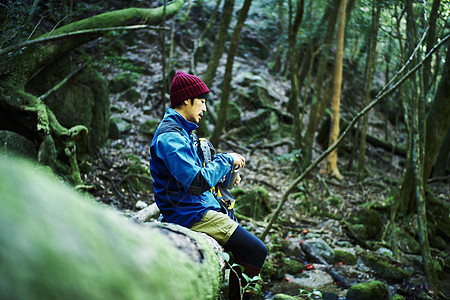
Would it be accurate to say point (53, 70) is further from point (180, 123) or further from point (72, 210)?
point (72, 210)

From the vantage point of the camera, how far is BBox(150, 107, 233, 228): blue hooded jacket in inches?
83.0

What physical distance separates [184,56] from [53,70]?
958 cm

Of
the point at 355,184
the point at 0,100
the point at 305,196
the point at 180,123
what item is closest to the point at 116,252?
the point at 180,123

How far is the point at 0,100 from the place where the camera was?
15.1ft

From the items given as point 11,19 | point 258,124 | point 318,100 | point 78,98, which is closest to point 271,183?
point 318,100

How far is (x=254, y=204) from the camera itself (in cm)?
680

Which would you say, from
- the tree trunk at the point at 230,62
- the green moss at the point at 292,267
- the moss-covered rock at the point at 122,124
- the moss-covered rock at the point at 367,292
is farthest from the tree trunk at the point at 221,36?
the moss-covered rock at the point at 367,292

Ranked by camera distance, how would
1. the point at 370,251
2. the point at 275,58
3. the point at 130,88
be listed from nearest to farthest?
the point at 370,251 → the point at 130,88 → the point at 275,58

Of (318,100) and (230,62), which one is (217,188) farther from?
(318,100)

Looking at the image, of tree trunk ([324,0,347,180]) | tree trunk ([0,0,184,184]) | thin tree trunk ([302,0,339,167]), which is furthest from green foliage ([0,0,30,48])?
tree trunk ([324,0,347,180])

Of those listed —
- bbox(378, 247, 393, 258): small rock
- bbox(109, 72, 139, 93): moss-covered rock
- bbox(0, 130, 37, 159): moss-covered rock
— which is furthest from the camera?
bbox(109, 72, 139, 93): moss-covered rock

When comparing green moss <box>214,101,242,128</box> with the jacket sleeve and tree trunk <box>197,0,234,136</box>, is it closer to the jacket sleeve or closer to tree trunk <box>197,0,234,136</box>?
tree trunk <box>197,0,234,136</box>

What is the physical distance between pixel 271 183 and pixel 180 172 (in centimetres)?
724

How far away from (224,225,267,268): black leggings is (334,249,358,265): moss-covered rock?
398cm
